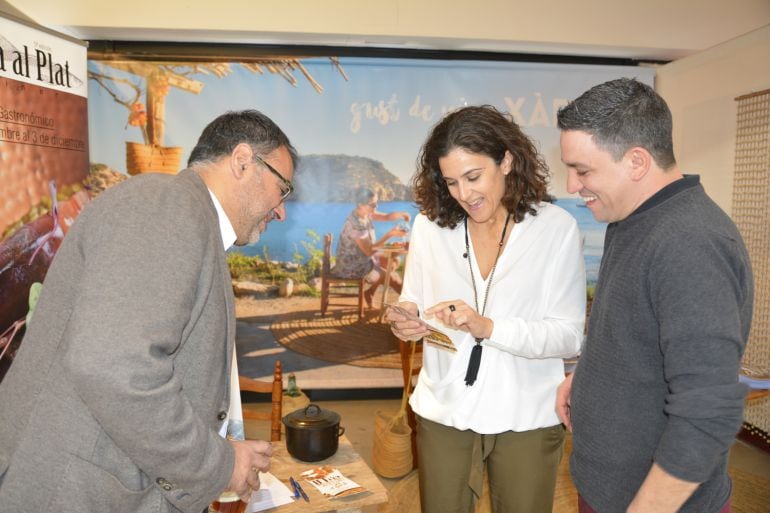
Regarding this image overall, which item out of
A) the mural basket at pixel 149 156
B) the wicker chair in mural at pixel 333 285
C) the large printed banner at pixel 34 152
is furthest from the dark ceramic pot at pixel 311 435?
the mural basket at pixel 149 156

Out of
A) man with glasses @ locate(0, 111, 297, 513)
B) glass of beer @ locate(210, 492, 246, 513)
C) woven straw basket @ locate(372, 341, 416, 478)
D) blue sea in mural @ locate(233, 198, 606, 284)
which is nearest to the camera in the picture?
man with glasses @ locate(0, 111, 297, 513)

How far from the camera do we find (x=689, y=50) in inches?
168

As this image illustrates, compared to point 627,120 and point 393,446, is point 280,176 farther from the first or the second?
point 393,446

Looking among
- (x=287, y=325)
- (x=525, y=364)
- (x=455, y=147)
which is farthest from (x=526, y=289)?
(x=287, y=325)

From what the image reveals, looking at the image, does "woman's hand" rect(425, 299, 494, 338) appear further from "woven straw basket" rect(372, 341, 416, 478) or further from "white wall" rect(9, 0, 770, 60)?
"white wall" rect(9, 0, 770, 60)

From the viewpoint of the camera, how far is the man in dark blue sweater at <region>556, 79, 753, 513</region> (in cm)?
100

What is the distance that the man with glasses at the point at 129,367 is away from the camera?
3.08ft

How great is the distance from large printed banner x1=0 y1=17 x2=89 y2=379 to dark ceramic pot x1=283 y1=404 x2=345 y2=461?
6.19 ft

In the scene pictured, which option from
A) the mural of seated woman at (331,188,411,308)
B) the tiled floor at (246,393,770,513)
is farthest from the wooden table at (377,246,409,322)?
the tiled floor at (246,393,770,513)

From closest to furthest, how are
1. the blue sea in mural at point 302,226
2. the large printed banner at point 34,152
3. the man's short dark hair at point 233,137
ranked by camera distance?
the man's short dark hair at point 233,137
the large printed banner at point 34,152
the blue sea in mural at point 302,226

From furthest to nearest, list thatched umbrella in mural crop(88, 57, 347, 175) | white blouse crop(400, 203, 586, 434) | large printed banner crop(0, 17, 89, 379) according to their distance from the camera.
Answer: thatched umbrella in mural crop(88, 57, 347, 175) → large printed banner crop(0, 17, 89, 379) → white blouse crop(400, 203, 586, 434)

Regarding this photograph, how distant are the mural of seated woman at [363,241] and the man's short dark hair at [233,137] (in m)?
3.02

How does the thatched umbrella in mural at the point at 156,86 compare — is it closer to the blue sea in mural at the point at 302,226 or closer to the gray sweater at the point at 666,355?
the blue sea in mural at the point at 302,226

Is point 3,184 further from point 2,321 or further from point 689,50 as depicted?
point 689,50
